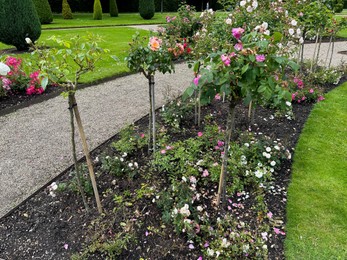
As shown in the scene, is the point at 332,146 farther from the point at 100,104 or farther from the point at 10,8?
the point at 10,8

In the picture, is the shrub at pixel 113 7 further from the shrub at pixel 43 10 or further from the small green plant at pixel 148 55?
the small green plant at pixel 148 55

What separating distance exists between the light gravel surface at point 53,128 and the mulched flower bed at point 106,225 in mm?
264

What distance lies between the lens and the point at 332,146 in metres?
3.76

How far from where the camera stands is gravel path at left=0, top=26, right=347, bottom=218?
3.03 metres

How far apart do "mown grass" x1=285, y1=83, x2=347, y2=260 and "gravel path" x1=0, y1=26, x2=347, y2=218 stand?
243cm

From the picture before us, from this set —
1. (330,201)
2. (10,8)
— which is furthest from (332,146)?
(10,8)

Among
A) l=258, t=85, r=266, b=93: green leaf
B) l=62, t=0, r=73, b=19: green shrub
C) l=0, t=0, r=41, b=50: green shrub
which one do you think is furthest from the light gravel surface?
l=62, t=0, r=73, b=19: green shrub

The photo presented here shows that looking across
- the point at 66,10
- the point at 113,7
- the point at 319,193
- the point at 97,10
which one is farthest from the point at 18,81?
the point at 113,7

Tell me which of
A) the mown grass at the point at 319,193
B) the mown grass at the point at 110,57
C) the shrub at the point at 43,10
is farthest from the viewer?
the shrub at the point at 43,10

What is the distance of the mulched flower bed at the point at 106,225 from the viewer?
7.33 feet

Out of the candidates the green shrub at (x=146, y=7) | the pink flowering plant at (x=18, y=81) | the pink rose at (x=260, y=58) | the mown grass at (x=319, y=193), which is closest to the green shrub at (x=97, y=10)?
the green shrub at (x=146, y=7)

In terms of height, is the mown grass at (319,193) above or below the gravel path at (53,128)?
below

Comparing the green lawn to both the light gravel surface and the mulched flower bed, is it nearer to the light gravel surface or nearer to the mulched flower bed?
the light gravel surface

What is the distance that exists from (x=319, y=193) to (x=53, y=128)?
3.59 metres
